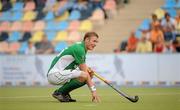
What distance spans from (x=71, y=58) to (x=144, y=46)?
458 inches

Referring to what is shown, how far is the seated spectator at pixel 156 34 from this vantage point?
26031 millimetres

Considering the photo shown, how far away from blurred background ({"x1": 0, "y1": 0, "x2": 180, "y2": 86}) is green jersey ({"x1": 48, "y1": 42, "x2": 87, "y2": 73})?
963cm

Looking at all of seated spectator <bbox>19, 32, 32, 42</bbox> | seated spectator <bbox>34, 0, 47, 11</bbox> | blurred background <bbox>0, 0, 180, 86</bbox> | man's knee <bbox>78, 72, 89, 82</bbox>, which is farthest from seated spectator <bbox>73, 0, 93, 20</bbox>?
man's knee <bbox>78, 72, 89, 82</bbox>

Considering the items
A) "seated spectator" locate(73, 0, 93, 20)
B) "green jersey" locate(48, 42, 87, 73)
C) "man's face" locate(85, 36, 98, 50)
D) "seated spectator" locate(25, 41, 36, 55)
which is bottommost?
"seated spectator" locate(25, 41, 36, 55)

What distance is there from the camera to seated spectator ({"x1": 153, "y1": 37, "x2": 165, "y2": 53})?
84.3ft

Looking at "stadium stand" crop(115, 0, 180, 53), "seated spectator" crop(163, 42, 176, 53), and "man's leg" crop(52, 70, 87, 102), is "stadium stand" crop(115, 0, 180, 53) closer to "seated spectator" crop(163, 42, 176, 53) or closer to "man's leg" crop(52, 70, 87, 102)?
"seated spectator" crop(163, 42, 176, 53)

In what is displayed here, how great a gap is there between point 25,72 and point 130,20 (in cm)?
690

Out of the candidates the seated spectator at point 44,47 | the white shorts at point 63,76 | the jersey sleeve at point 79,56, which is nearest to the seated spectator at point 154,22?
the seated spectator at point 44,47

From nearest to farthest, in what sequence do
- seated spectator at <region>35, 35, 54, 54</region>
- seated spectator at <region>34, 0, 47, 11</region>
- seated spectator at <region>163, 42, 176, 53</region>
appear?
seated spectator at <region>163, 42, 176, 53</region> < seated spectator at <region>35, 35, 54, 54</region> < seated spectator at <region>34, 0, 47, 11</region>

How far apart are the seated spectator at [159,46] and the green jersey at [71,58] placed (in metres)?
11.1

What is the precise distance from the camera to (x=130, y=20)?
99.5 ft

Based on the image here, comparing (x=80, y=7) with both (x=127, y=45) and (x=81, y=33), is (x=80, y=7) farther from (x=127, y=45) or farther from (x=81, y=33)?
(x=127, y=45)

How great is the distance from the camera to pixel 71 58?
14844 mm

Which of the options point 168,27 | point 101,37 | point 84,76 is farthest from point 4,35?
point 84,76
